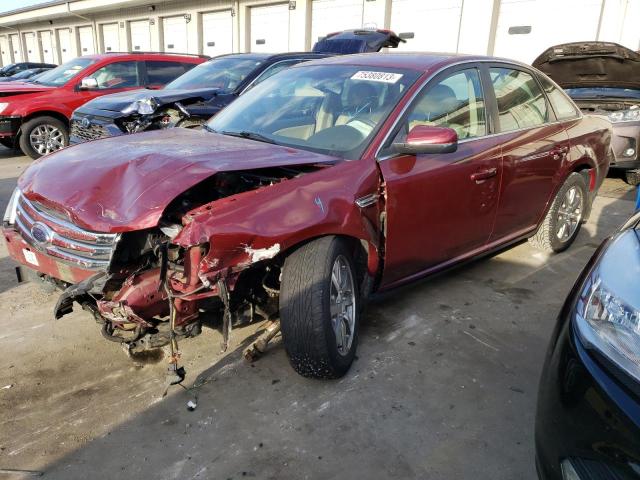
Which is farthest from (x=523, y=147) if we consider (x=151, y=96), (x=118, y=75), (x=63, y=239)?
(x=118, y=75)

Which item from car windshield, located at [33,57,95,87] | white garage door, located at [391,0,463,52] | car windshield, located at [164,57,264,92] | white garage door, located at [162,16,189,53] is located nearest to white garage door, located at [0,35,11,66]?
white garage door, located at [162,16,189,53]

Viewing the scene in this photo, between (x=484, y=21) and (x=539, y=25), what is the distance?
1.27 metres

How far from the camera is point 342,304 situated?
277cm

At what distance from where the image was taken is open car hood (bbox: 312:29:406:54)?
827cm

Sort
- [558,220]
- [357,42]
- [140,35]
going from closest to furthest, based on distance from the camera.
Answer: [558,220] → [357,42] → [140,35]

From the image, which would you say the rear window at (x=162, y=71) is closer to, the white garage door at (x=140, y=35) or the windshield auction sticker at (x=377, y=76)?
the windshield auction sticker at (x=377, y=76)

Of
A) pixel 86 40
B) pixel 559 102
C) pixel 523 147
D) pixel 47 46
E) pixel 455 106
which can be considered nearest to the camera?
pixel 455 106

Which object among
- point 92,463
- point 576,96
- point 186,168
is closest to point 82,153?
point 186,168

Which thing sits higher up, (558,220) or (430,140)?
(430,140)

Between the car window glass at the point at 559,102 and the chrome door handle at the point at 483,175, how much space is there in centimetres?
127

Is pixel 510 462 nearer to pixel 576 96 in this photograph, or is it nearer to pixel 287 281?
pixel 287 281

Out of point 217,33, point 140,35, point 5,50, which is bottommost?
point 5,50

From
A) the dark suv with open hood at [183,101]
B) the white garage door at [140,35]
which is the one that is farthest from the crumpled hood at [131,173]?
the white garage door at [140,35]

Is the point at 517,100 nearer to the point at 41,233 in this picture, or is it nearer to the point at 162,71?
the point at 41,233
